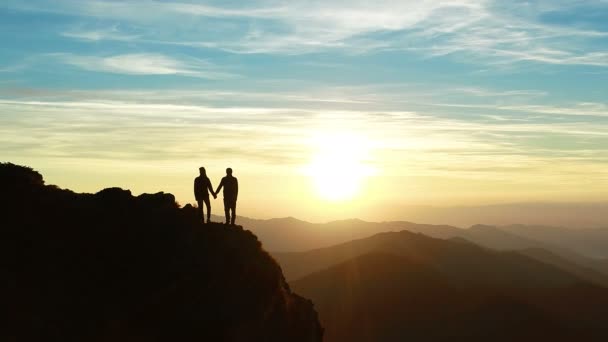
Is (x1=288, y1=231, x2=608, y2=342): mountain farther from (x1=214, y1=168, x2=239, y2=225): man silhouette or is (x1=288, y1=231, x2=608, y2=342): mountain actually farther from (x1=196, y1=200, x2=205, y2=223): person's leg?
(x1=214, y1=168, x2=239, y2=225): man silhouette

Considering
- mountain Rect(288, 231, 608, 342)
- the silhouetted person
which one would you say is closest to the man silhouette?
the silhouetted person

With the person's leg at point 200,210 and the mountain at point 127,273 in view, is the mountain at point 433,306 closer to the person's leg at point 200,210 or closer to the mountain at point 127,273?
the person's leg at point 200,210

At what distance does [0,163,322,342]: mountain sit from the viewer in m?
25.7

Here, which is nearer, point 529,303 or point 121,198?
point 121,198

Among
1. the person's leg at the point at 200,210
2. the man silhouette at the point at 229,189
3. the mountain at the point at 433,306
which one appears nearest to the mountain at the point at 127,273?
the person's leg at the point at 200,210

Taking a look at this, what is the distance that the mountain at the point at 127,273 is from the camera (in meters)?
25.7

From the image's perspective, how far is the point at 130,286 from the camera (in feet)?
92.4

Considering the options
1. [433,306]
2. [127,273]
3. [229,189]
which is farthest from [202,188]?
[433,306]

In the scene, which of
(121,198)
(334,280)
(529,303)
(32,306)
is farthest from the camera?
(334,280)

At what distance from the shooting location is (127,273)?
2869 centimetres

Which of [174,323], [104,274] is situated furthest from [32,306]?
[174,323]

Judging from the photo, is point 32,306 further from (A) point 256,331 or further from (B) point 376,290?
(B) point 376,290

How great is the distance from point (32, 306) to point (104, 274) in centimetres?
390

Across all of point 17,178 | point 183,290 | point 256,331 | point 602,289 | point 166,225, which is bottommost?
point 602,289
